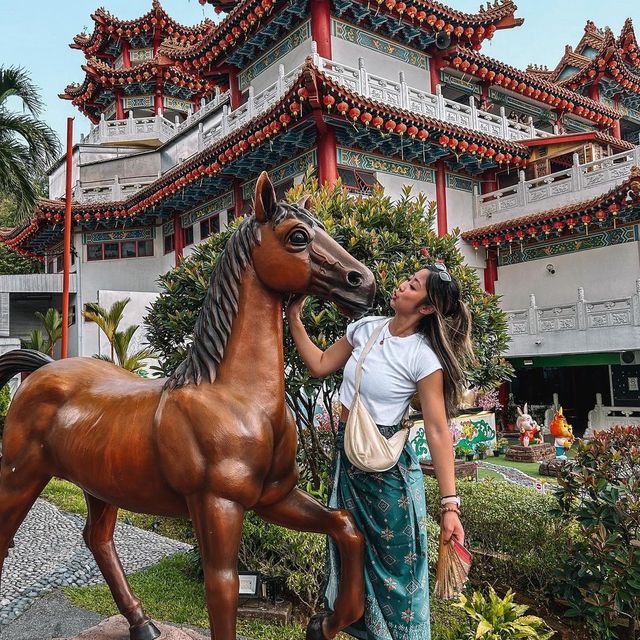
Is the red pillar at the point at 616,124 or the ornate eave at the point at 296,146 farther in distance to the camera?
the red pillar at the point at 616,124

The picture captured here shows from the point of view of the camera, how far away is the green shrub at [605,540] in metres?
3.82

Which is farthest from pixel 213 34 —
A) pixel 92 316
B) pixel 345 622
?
pixel 345 622

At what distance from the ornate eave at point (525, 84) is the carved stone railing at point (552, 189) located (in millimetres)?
3812

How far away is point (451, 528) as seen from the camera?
2352 mm

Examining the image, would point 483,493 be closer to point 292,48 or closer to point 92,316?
point 92,316

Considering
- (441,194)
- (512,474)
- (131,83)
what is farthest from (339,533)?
(131,83)

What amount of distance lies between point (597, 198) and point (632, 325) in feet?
10.4

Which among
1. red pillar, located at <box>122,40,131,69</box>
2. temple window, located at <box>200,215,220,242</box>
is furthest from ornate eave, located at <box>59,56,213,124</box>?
temple window, located at <box>200,215,220,242</box>

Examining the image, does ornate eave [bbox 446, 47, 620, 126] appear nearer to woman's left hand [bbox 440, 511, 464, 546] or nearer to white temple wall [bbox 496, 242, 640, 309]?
white temple wall [bbox 496, 242, 640, 309]

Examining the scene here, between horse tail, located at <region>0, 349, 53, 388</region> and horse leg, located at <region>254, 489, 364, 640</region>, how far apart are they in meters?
1.64

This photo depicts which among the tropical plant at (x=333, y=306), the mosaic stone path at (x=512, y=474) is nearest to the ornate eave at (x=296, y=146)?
the tropical plant at (x=333, y=306)

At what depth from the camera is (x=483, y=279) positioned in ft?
57.0

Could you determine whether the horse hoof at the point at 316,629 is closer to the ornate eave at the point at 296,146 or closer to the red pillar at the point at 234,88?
the ornate eave at the point at 296,146

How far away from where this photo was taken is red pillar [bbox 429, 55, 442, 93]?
53.7 feet
